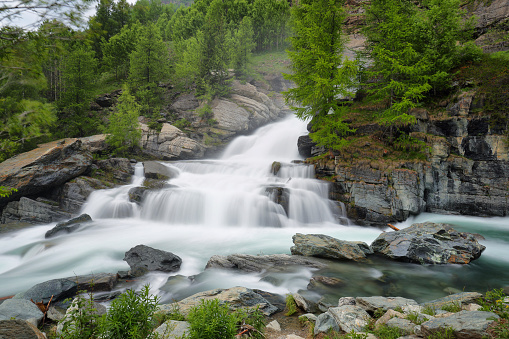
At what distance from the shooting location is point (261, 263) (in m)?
8.34

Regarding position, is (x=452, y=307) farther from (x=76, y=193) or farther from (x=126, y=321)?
(x=76, y=193)

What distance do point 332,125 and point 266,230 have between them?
26.0 ft

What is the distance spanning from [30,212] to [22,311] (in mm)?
12925

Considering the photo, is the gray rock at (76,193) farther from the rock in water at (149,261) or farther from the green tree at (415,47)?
the green tree at (415,47)

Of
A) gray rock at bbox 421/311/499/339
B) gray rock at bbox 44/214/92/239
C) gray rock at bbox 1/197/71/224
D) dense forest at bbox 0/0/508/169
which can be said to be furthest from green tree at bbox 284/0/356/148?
gray rock at bbox 1/197/71/224

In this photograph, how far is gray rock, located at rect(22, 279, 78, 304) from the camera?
5.65 m

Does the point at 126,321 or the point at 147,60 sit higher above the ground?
the point at 147,60

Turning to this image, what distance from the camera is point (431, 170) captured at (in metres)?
14.3

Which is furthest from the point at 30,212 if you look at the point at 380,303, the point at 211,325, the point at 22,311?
the point at 380,303

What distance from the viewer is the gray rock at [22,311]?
4535 millimetres

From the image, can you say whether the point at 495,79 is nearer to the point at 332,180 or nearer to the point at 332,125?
the point at 332,125

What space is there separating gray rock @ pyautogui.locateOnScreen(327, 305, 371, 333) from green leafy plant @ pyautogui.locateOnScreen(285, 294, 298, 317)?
0.95 metres

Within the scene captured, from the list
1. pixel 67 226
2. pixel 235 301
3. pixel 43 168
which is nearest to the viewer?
pixel 235 301

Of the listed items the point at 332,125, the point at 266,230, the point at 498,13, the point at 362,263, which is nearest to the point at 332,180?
the point at 332,125
